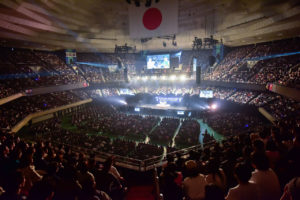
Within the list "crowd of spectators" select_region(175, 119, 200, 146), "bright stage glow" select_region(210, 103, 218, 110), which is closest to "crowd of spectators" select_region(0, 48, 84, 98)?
"crowd of spectators" select_region(175, 119, 200, 146)

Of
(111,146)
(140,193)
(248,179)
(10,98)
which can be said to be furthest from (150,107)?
(248,179)

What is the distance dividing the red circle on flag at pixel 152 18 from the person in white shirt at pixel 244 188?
26.1 feet

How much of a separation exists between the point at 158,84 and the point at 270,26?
23582 millimetres

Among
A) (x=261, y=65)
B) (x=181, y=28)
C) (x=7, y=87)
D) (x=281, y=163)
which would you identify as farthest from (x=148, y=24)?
(x=261, y=65)

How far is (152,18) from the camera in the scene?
348 inches

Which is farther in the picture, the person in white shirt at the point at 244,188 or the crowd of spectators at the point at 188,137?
the crowd of spectators at the point at 188,137

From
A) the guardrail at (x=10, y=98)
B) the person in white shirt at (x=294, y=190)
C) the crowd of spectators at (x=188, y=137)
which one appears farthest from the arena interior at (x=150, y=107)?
the guardrail at (x=10, y=98)

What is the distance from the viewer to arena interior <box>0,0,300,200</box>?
3.06 m

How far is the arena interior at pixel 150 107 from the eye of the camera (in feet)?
10.0

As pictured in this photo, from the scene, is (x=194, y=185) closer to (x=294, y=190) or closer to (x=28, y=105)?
(x=294, y=190)

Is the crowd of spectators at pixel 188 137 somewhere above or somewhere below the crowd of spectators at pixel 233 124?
below

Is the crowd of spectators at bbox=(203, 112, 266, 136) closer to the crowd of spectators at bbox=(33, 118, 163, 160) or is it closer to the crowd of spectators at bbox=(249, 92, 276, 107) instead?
the crowd of spectators at bbox=(249, 92, 276, 107)

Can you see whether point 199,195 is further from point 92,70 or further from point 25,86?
point 92,70

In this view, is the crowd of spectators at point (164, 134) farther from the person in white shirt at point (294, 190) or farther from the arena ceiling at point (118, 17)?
the person in white shirt at point (294, 190)
